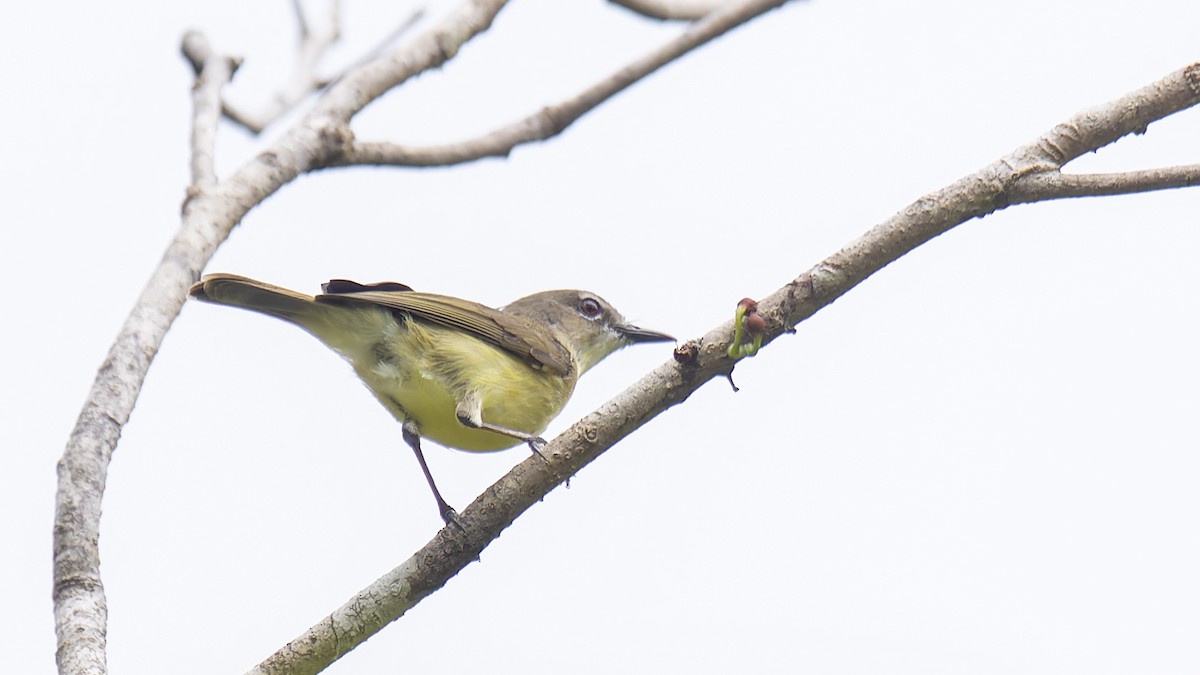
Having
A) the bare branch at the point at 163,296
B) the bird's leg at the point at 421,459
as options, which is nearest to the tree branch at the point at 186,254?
the bare branch at the point at 163,296

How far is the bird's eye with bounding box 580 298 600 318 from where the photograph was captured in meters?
7.21

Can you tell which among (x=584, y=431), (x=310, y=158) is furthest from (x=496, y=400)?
(x=584, y=431)

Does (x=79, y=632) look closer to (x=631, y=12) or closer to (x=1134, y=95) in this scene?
(x=1134, y=95)

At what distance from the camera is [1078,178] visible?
324 centimetres

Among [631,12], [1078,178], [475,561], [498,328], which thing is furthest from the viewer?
[631,12]

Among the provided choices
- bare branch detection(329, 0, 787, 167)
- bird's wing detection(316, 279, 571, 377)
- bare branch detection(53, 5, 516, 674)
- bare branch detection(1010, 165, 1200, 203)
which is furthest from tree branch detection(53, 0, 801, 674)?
bare branch detection(1010, 165, 1200, 203)

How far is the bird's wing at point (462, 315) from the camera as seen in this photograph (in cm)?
519

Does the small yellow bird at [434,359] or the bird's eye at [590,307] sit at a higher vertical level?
the bird's eye at [590,307]

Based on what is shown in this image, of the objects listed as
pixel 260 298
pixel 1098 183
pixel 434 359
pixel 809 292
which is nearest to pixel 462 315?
pixel 434 359

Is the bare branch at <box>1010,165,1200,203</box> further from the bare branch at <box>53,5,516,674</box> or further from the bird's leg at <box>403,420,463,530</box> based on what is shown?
the bare branch at <box>53,5,516,674</box>

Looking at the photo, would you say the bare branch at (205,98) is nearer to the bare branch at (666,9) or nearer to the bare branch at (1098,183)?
the bare branch at (666,9)

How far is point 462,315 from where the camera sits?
5.57 metres

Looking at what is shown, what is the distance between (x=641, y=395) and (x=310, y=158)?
2.59 metres

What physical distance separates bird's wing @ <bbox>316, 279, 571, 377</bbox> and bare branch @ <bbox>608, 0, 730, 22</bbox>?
174 centimetres
